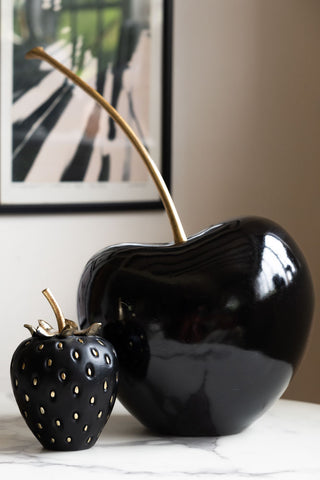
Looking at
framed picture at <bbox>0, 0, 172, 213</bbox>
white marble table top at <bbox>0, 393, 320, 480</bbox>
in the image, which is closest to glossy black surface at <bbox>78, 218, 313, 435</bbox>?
white marble table top at <bbox>0, 393, 320, 480</bbox>

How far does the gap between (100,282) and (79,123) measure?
3.35ft

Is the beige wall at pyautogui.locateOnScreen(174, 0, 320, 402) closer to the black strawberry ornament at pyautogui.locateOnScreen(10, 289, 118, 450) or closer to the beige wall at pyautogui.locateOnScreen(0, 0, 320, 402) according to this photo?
the beige wall at pyautogui.locateOnScreen(0, 0, 320, 402)

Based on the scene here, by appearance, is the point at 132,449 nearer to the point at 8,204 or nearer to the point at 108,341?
the point at 108,341

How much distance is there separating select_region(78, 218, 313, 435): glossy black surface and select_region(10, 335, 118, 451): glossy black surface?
6cm

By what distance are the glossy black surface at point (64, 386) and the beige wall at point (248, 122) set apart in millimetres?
1112

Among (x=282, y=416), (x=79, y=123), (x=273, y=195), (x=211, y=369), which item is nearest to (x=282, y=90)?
(x=273, y=195)

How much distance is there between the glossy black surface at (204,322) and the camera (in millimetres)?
904

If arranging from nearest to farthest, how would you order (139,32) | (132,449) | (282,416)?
1. (132,449)
2. (282,416)
3. (139,32)

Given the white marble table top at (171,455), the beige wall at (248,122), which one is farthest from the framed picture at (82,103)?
the white marble table top at (171,455)

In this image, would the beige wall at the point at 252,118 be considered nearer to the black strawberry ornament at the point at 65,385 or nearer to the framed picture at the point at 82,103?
the framed picture at the point at 82,103

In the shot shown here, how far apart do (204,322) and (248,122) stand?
1231mm

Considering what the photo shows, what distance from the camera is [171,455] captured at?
34.6 inches

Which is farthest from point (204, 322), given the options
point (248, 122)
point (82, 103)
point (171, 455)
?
point (248, 122)

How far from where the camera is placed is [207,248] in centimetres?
94
